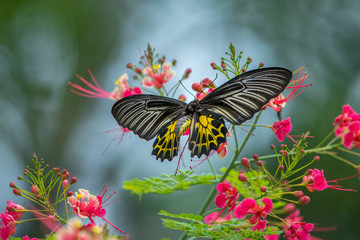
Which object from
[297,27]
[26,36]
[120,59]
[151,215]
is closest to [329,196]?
[151,215]

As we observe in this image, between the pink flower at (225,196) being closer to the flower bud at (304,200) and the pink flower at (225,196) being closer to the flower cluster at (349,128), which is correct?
the flower bud at (304,200)

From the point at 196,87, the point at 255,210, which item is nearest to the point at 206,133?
the point at 196,87

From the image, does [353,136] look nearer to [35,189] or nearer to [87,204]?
[87,204]

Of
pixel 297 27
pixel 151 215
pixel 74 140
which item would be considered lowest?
pixel 151 215

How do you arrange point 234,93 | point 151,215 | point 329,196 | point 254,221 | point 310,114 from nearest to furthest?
point 254,221 < point 234,93 < point 329,196 < point 310,114 < point 151,215

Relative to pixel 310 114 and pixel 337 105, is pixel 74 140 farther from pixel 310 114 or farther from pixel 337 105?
pixel 337 105

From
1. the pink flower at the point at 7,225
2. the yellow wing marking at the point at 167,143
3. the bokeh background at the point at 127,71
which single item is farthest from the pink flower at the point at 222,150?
the bokeh background at the point at 127,71
